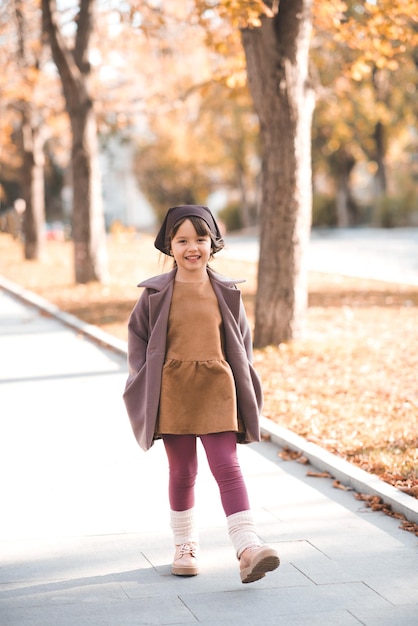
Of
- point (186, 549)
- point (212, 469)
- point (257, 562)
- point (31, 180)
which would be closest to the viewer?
point (257, 562)

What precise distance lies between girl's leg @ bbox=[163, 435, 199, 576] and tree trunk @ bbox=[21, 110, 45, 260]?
2398 cm

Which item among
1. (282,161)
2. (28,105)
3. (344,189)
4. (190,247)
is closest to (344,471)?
(190,247)

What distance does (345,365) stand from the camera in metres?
10.5

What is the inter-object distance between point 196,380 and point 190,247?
0.56m

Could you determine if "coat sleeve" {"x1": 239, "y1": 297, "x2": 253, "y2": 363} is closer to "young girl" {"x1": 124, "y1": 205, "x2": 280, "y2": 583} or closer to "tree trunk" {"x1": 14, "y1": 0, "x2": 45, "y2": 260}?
"young girl" {"x1": 124, "y1": 205, "x2": 280, "y2": 583}

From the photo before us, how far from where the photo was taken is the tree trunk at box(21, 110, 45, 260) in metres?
28.3

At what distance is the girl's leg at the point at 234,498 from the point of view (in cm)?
449

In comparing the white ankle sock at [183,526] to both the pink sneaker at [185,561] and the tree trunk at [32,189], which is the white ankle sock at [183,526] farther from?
the tree trunk at [32,189]

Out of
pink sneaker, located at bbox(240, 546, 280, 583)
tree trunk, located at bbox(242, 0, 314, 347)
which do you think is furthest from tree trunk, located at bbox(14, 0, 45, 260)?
pink sneaker, located at bbox(240, 546, 280, 583)

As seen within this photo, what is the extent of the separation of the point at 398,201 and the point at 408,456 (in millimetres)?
38646

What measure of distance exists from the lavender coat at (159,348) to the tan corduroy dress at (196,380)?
49 millimetres

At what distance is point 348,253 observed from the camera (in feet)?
96.8

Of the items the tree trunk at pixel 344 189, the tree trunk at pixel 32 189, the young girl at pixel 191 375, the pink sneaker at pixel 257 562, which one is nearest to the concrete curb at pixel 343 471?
the young girl at pixel 191 375

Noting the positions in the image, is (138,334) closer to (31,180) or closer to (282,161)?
(282,161)
